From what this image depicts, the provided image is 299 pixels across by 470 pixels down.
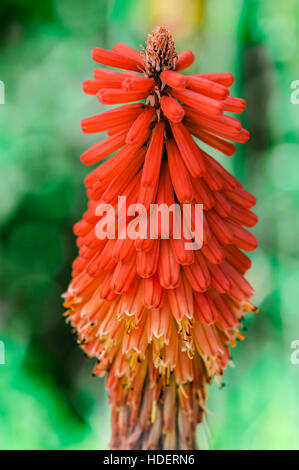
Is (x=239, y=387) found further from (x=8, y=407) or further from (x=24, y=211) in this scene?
(x=24, y=211)

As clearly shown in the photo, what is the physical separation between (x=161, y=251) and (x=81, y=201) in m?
0.70

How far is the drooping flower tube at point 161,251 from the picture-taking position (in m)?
0.67

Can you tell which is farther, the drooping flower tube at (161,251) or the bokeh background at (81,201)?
the bokeh background at (81,201)

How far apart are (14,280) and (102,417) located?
527mm

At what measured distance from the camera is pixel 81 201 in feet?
4.42

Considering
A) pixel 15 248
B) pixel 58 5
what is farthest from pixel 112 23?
pixel 15 248

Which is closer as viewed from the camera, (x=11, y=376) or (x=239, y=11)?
(x=239, y=11)

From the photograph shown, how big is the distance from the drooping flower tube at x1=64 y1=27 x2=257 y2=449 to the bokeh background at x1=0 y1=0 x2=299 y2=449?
52 cm

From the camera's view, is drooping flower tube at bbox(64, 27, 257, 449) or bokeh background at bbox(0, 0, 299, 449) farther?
bokeh background at bbox(0, 0, 299, 449)

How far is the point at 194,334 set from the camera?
0.76m

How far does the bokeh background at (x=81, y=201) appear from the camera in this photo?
1229 mm

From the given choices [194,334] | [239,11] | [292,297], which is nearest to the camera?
[194,334]

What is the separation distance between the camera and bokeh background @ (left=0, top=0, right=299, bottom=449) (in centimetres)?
123

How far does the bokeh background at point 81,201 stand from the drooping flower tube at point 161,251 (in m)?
0.52
